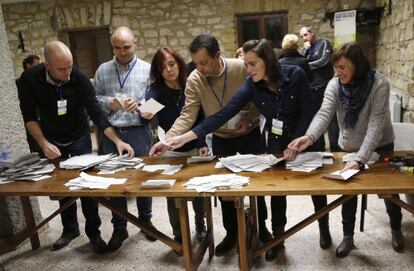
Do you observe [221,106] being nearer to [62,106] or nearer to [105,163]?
[105,163]

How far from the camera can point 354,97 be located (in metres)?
2.00

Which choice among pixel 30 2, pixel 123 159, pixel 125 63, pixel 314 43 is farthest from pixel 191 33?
pixel 123 159

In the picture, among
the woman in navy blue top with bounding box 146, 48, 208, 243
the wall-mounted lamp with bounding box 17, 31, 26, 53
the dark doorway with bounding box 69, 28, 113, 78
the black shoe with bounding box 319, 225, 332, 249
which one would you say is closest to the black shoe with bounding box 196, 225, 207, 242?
the woman in navy blue top with bounding box 146, 48, 208, 243

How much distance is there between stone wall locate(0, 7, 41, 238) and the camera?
2.59 meters

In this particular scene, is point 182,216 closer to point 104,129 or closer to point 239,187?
point 239,187

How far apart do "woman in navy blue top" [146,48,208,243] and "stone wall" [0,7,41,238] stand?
102 cm

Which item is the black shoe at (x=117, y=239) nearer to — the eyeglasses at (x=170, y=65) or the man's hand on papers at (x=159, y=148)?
the man's hand on papers at (x=159, y=148)

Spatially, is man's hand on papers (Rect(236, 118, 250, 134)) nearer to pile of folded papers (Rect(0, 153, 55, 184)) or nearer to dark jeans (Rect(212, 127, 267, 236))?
dark jeans (Rect(212, 127, 267, 236))

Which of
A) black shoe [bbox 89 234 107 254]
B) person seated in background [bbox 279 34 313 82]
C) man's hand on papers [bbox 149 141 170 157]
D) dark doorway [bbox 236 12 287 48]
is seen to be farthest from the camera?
dark doorway [bbox 236 12 287 48]

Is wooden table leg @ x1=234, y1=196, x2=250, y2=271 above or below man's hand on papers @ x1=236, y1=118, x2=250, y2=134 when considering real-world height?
below

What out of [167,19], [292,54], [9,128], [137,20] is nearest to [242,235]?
[9,128]

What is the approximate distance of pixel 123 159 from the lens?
2354mm

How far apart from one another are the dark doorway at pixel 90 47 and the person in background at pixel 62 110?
4.22 meters

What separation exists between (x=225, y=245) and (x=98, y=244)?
2.87ft
